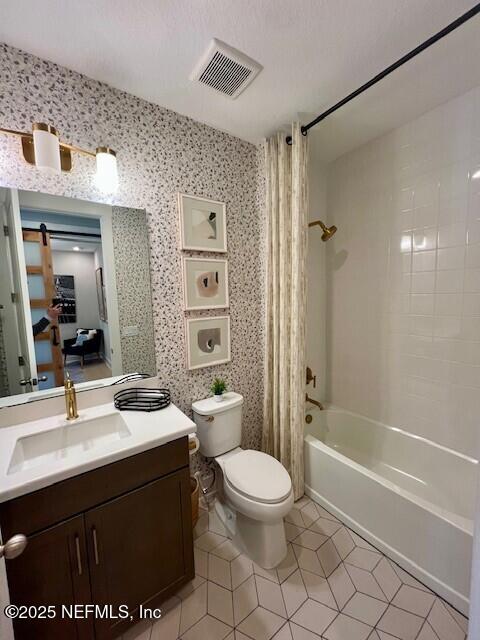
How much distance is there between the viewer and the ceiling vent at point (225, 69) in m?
1.17

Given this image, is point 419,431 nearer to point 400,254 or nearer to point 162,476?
point 400,254

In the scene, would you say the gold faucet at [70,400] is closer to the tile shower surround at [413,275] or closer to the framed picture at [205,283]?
the framed picture at [205,283]

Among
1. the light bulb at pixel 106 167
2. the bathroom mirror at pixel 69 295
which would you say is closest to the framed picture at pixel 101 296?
the bathroom mirror at pixel 69 295

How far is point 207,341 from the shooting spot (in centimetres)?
180

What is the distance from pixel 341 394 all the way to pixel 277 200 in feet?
5.65

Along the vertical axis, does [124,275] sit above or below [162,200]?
below

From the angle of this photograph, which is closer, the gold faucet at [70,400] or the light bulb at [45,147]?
the light bulb at [45,147]

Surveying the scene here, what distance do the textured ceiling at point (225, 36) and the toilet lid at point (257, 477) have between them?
2082mm

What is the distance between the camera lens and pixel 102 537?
3.27 ft

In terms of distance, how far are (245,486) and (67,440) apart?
35.5 inches

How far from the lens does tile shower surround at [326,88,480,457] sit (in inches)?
62.9

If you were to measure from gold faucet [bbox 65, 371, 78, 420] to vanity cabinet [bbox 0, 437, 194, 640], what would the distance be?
418 millimetres

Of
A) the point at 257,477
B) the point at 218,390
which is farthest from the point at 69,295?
the point at 257,477

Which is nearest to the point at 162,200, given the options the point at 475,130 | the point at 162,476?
the point at 162,476
